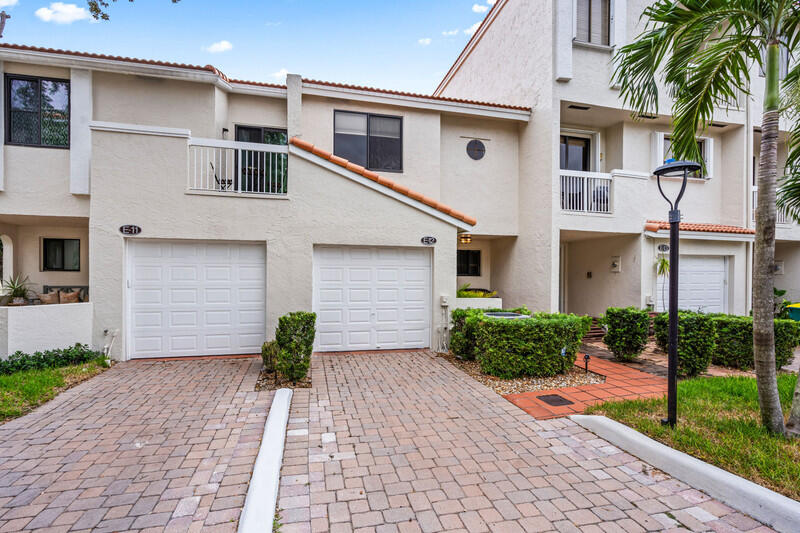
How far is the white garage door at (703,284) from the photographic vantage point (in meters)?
10.6

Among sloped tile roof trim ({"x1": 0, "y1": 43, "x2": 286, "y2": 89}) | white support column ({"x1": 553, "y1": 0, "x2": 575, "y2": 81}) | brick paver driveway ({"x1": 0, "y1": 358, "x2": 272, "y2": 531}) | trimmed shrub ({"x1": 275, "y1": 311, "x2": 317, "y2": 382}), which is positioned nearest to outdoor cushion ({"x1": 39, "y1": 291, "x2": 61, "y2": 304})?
brick paver driveway ({"x1": 0, "y1": 358, "x2": 272, "y2": 531})

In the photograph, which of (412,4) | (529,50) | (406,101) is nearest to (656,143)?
(529,50)

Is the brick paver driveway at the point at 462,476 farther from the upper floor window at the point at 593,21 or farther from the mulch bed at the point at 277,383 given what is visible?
the upper floor window at the point at 593,21

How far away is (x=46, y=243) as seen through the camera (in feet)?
30.3

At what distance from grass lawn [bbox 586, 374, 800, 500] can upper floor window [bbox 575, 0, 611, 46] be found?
373 inches

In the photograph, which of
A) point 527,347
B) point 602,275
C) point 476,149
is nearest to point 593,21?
point 476,149

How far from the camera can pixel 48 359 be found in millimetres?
6441

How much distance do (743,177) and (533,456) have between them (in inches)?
515

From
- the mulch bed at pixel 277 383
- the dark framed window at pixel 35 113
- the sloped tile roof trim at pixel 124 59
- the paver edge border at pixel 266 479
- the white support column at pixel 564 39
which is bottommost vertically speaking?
the mulch bed at pixel 277 383

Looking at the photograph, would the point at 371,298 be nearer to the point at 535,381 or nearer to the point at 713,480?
the point at 535,381

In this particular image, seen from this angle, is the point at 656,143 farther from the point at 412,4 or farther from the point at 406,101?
the point at 412,4

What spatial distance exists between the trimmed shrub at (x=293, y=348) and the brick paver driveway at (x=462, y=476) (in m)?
0.73

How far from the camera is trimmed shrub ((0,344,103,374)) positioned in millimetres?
6152

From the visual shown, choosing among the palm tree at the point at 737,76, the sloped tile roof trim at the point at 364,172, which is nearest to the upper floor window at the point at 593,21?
the palm tree at the point at 737,76
